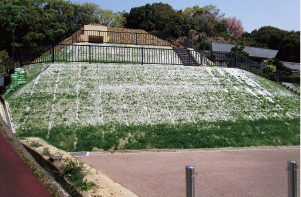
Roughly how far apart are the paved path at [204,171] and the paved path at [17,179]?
5.28ft

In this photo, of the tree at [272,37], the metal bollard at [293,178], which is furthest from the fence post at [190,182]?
the tree at [272,37]

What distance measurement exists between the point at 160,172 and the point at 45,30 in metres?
44.5

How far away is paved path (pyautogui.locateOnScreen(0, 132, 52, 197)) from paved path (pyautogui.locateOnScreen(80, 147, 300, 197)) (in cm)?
161

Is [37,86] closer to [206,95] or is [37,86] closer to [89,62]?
[89,62]

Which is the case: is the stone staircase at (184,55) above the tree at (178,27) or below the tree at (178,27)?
below

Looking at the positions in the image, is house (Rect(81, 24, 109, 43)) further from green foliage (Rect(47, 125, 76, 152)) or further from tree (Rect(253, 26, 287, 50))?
tree (Rect(253, 26, 287, 50))

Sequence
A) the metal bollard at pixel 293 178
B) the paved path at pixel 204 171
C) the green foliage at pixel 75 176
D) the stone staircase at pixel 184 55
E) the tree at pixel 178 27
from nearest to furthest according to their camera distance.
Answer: the metal bollard at pixel 293 178 → the green foliage at pixel 75 176 → the paved path at pixel 204 171 → the stone staircase at pixel 184 55 → the tree at pixel 178 27

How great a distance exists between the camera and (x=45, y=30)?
143ft

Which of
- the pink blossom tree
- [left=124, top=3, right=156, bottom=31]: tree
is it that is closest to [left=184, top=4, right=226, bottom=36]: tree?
the pink blossom tree

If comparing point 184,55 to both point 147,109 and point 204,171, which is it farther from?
point 204,171

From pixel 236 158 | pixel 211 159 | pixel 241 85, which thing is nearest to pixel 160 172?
pixel 211 159

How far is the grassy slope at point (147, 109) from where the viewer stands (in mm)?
9508

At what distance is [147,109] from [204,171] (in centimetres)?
550

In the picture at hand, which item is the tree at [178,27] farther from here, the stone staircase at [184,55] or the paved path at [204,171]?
the paved path at [204,171]
